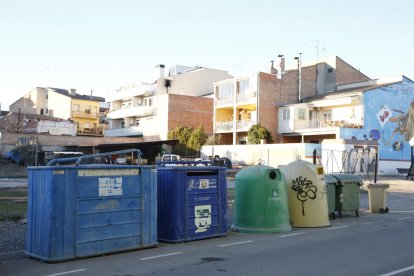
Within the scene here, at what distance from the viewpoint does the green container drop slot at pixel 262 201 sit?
1190cm

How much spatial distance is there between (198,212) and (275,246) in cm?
178

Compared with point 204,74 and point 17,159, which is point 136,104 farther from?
point 17,159

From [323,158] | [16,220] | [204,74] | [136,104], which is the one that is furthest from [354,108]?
[16,220]

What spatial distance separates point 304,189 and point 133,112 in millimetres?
63470

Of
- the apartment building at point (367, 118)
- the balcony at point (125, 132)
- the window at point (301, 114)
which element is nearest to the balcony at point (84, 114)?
the balcony at point (125, 132)

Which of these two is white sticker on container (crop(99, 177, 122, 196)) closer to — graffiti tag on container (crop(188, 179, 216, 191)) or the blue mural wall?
graffiti tag on container (crop(188, 179, 216, 191))

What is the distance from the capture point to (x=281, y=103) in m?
58.1

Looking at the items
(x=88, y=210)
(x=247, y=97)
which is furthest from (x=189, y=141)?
(x=88, y=210)

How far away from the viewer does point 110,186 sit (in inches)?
367

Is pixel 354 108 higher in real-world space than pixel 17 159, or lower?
higher

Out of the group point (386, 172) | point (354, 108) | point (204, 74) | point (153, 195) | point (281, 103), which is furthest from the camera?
point (204, 74)

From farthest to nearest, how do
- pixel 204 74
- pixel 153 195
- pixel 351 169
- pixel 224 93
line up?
pixel 204 74
pixel 224 93
pixel 351 169
pixel 153 195

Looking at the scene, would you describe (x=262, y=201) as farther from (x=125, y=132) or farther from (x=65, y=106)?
(x=65, y=106)

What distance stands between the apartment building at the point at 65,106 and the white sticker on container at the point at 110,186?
7910cm
